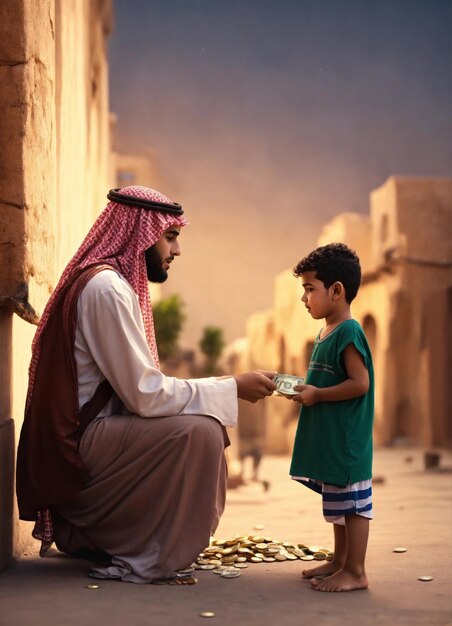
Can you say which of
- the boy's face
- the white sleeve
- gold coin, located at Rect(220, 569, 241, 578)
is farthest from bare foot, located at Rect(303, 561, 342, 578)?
the boy's face

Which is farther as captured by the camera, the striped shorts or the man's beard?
the man's beard

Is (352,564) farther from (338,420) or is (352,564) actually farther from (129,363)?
(129,363)

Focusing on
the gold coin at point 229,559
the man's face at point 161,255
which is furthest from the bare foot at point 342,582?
the man's face at point 161,255

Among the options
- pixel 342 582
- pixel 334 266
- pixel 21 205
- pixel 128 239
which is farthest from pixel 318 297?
pixel 21 205

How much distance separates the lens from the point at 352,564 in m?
3.30

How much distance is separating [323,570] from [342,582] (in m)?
0.23

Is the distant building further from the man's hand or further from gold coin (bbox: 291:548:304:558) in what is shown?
the man's hand

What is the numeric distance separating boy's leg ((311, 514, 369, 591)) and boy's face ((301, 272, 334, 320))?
0.82 metres

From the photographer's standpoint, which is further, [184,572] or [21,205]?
[21,205]

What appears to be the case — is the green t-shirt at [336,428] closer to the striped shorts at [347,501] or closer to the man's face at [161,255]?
the striped shorts at [347,501]

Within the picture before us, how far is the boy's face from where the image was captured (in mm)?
3588

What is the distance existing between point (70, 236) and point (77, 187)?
25.6 inches

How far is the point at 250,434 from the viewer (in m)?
38.1

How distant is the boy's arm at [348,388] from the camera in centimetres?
341
